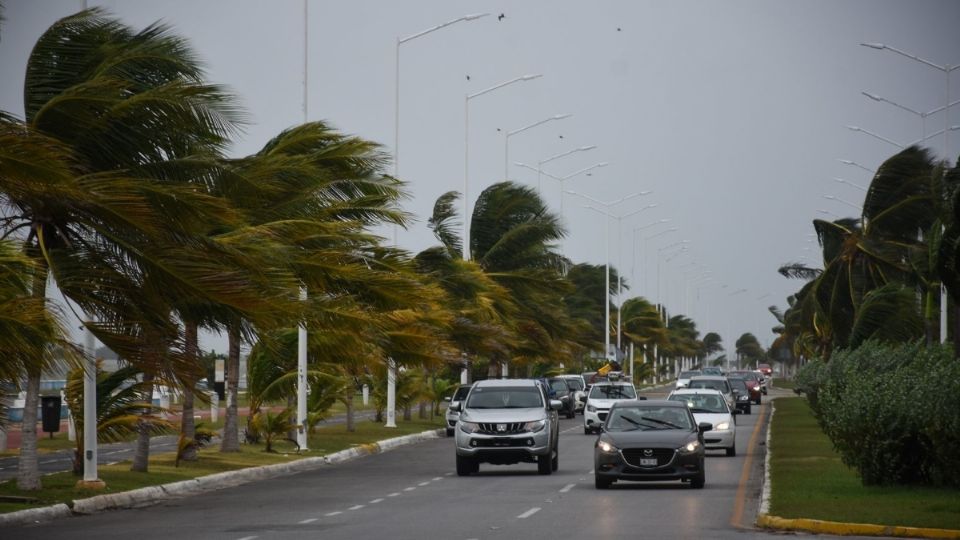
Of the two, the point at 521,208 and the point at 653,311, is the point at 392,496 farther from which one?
the point at 653,311

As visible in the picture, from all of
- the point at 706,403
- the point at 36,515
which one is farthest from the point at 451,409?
the point at 36,515

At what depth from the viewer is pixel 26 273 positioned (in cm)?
2188

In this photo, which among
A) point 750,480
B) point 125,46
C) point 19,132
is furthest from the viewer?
point 750,480

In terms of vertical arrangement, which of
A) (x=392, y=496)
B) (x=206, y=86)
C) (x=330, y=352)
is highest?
(x=206, y=86)

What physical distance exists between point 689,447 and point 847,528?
8.14 m

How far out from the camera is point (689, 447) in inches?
1102

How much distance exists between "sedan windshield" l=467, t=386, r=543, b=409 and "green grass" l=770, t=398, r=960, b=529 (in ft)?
16.2

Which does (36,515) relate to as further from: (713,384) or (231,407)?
(713,384)

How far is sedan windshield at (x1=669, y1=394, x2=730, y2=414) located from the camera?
125ft

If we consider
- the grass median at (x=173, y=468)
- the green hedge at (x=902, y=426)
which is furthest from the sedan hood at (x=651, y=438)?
the grass median at (x=173, y=468)

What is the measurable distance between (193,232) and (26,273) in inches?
89.3

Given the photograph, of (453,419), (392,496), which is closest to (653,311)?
(453,419)

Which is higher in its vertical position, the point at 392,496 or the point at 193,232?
the point at 193,232

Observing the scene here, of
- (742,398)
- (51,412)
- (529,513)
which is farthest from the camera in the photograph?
(742,398)
